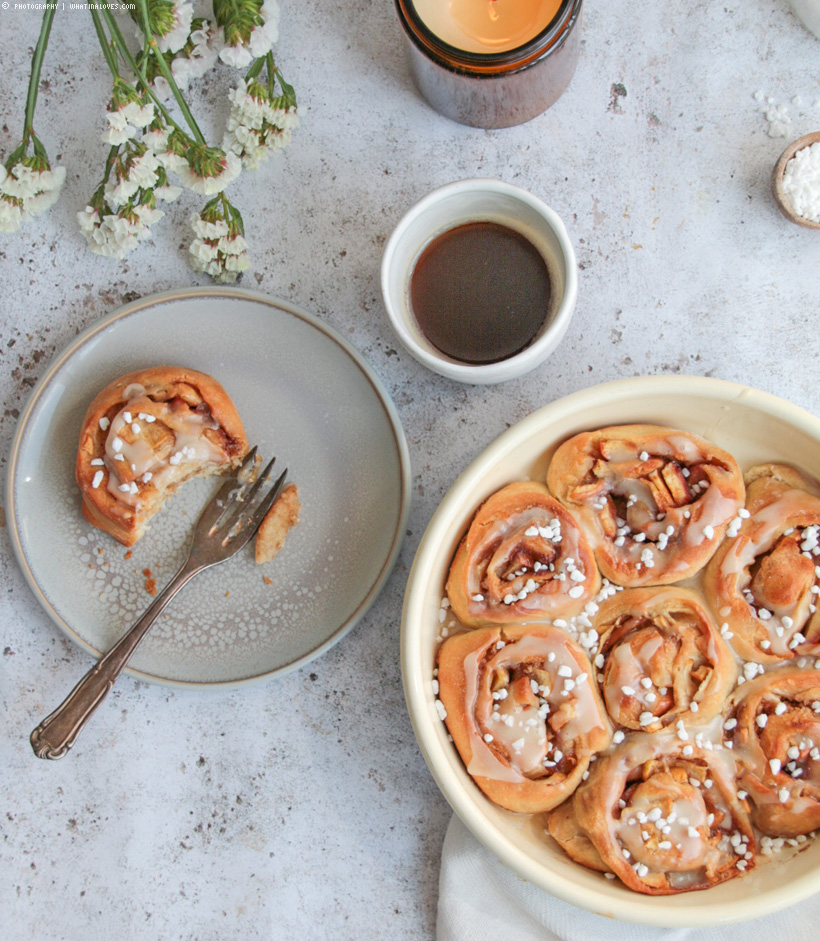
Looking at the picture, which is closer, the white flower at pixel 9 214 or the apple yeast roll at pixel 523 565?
the apple yeast roll at pixel 523 565

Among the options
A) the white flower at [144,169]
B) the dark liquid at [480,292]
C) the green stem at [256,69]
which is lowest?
the dark liquid at [480,292]

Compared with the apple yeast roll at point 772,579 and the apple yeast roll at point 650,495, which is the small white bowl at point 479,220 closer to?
the apple yeast roll at point 650,495

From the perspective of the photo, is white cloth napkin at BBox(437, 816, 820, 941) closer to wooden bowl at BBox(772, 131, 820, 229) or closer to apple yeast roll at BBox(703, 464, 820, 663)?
apple yeast roll at BBox(703, 464, 820, 663)

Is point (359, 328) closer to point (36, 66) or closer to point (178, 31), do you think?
point (178, 31)

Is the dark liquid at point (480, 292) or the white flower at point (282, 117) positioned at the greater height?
the white flower at point (282, 117)

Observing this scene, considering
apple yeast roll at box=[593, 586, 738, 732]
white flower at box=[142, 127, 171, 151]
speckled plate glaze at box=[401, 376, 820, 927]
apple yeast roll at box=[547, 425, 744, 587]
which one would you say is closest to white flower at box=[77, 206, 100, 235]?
white flower at box=[142, 127, 171, 151]

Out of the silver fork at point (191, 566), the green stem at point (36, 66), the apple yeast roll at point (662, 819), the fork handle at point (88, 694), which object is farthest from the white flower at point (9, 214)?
the apple yeast roll at point (662, 819)
